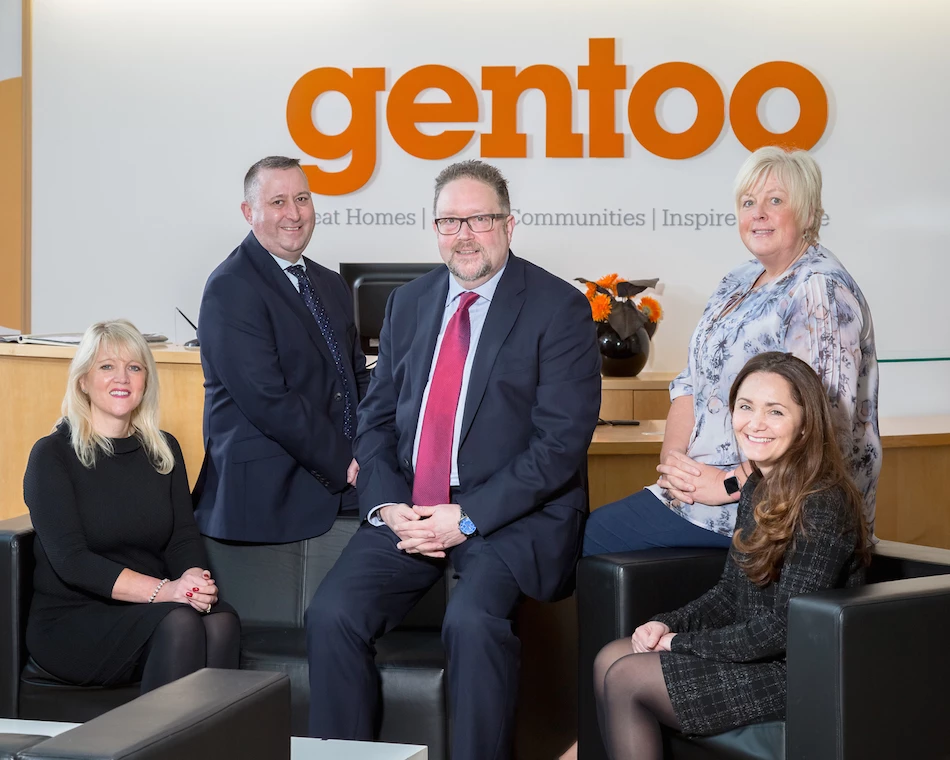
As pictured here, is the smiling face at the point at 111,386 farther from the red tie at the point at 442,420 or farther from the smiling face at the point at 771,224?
the smiling face at the point at 771,224

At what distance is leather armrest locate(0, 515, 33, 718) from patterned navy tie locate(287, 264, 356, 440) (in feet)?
3.13

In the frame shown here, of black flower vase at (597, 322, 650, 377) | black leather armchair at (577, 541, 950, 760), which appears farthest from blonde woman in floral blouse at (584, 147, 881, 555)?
black flower vase at (597, 322, 650, 377)

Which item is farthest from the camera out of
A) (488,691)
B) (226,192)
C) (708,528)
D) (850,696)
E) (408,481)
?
(226,192)

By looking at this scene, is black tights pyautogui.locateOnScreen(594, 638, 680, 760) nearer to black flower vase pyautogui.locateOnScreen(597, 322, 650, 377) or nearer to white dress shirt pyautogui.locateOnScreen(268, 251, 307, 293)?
white dress shirt pyautogui.locateOnScreen(268, 251, 307, 293)

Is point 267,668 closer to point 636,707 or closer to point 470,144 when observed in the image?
point 636,707

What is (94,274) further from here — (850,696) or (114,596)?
(850,696)

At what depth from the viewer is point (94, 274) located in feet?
25.3

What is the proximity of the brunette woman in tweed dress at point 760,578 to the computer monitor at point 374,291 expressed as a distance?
2963 mm

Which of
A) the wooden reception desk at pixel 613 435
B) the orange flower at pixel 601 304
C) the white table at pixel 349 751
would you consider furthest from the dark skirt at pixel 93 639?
the orange flower at pixel 601 304

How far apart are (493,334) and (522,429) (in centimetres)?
26

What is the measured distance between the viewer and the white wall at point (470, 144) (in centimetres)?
710

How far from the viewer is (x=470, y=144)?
7297 mm

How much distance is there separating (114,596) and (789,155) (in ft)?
6.52

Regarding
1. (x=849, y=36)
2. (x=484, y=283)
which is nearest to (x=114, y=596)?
(x=484, y=283)
